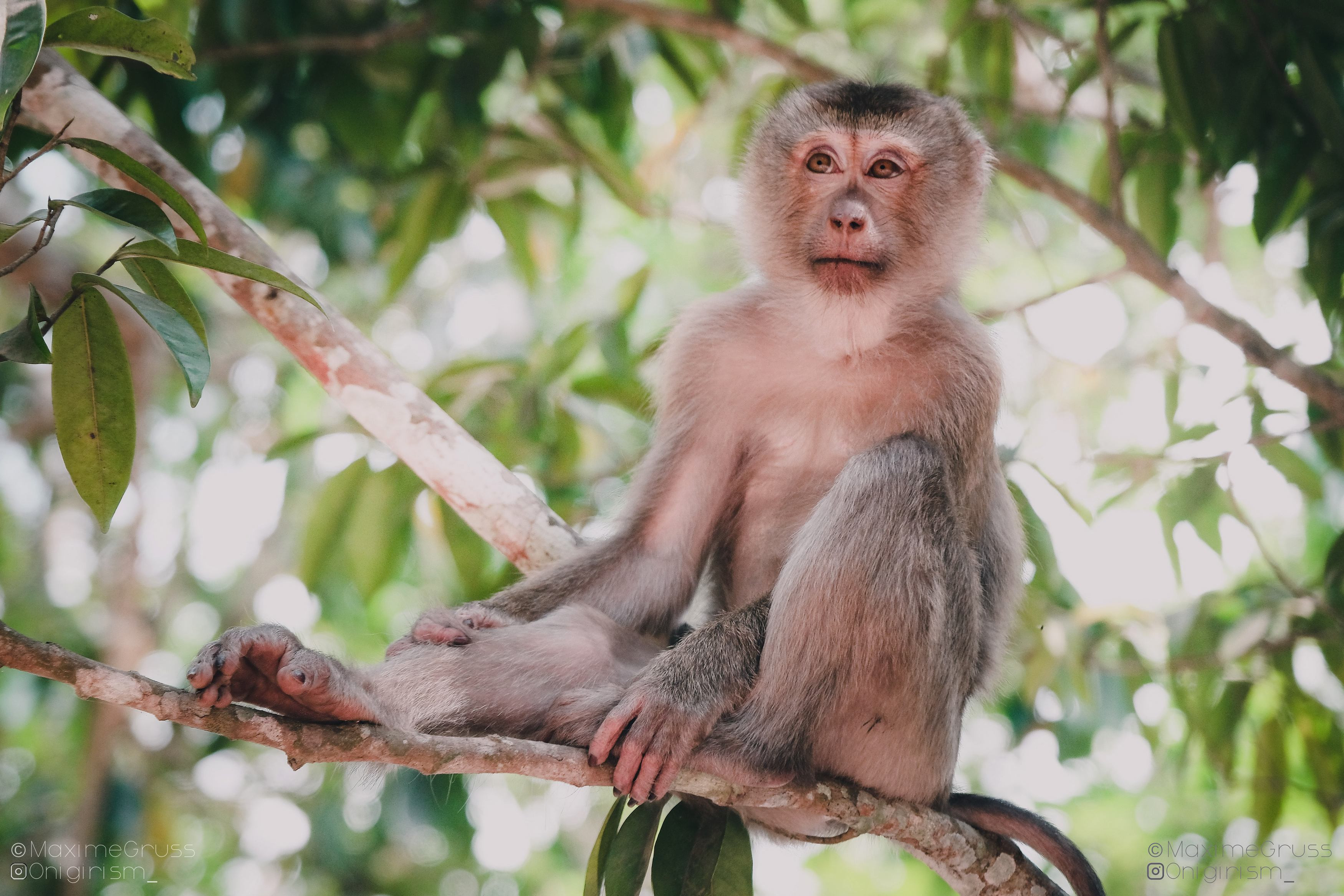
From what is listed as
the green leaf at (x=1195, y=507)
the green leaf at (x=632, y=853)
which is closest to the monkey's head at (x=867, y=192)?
the green leaf at (x=1195, y=507)

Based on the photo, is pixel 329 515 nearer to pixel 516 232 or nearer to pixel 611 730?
pixel 516 232

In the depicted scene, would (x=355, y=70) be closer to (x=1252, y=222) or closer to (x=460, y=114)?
(x=460, y=114)

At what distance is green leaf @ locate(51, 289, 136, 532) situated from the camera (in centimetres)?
208

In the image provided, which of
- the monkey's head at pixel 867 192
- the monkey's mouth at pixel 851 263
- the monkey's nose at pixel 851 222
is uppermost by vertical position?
the monkey's head at pixel 867 192

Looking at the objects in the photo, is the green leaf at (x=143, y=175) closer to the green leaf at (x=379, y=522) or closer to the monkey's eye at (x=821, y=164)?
the green leaf at (x=379, y=522)

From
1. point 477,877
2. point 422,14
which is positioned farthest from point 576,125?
point 477,877

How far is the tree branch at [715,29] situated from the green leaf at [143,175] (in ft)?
9.22

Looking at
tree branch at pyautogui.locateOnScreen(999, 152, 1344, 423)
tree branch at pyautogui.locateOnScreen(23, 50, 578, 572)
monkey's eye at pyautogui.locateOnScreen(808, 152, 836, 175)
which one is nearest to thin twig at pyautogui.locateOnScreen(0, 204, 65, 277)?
tree branch at pyautogui.locateOnScreen(23, 50, 578, 572)

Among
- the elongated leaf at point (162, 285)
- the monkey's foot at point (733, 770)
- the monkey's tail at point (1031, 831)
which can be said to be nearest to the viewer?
the elongated leaf at point (162, 285)

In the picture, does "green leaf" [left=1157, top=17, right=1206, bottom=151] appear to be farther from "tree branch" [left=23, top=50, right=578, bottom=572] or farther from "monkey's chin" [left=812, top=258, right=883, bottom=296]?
"tree branch" [left=23, top=50, right=578, bottom=572]

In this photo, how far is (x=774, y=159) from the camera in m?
3.89

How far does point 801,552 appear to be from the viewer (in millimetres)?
2928

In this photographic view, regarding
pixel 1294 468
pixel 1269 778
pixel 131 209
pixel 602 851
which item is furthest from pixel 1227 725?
pixel 131 209

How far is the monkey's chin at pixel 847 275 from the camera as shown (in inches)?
134
